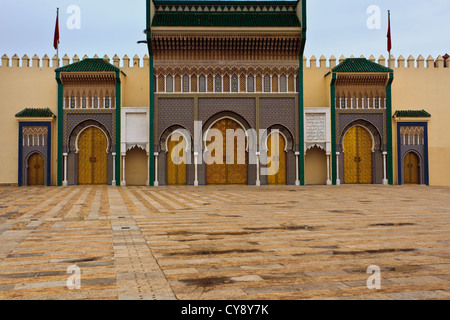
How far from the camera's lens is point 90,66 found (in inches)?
647

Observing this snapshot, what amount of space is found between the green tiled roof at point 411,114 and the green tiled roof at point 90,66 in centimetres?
1213

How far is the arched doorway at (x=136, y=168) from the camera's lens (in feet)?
55.9

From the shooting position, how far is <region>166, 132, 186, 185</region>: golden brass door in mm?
16406

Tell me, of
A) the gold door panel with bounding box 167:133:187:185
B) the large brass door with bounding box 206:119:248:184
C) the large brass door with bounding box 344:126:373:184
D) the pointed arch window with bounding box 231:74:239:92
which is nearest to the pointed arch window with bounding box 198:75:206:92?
the pointed arch window with bounding box 231:74:239:92

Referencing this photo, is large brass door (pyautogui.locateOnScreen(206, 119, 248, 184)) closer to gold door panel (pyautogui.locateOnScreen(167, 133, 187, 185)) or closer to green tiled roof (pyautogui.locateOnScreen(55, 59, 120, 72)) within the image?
gold door panel (pyautogui.locateOnScreen(167, 133, 187, 185))

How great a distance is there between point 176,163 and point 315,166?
609 centimetres

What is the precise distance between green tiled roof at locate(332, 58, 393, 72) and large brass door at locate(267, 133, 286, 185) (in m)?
3.87

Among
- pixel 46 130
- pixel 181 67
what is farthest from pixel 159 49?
pixel 46 130

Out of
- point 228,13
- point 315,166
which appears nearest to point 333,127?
point 315,166

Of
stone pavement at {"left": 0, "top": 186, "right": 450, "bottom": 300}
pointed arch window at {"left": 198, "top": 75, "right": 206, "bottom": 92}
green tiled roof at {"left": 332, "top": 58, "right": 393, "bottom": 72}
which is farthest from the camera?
pointed arch window at {"left": 198, "top": 75, "right": 206, "bottom": 92}

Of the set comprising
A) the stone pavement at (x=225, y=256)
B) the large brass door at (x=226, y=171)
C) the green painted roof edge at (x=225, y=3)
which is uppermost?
the green painted roof edge at (x=225, y=3)

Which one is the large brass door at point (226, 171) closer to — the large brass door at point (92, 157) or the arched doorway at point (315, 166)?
the arched doorway at point (315, 166)

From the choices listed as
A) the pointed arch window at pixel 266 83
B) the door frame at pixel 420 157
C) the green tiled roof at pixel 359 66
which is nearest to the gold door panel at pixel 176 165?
the pointed arch window at pixel 266 83
